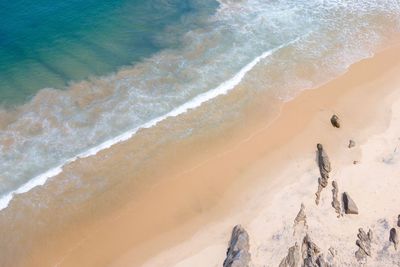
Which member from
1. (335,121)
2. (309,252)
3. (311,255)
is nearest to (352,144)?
(335,121)

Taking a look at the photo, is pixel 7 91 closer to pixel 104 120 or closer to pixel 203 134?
pixel 104 120

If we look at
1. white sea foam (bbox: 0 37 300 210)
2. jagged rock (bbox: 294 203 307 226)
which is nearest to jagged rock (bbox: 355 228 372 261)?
jagged rock (bbox: 294 203 307 226)

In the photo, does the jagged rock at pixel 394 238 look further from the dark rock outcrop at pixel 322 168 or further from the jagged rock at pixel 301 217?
the jagged rock at pixel 301 217

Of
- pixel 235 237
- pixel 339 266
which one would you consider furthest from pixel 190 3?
pixel 339 266

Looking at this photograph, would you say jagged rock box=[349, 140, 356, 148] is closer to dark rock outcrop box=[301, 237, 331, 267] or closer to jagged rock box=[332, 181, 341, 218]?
jagged rock box=[332, 181, 341, 218]

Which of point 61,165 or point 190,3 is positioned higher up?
point 190,3
